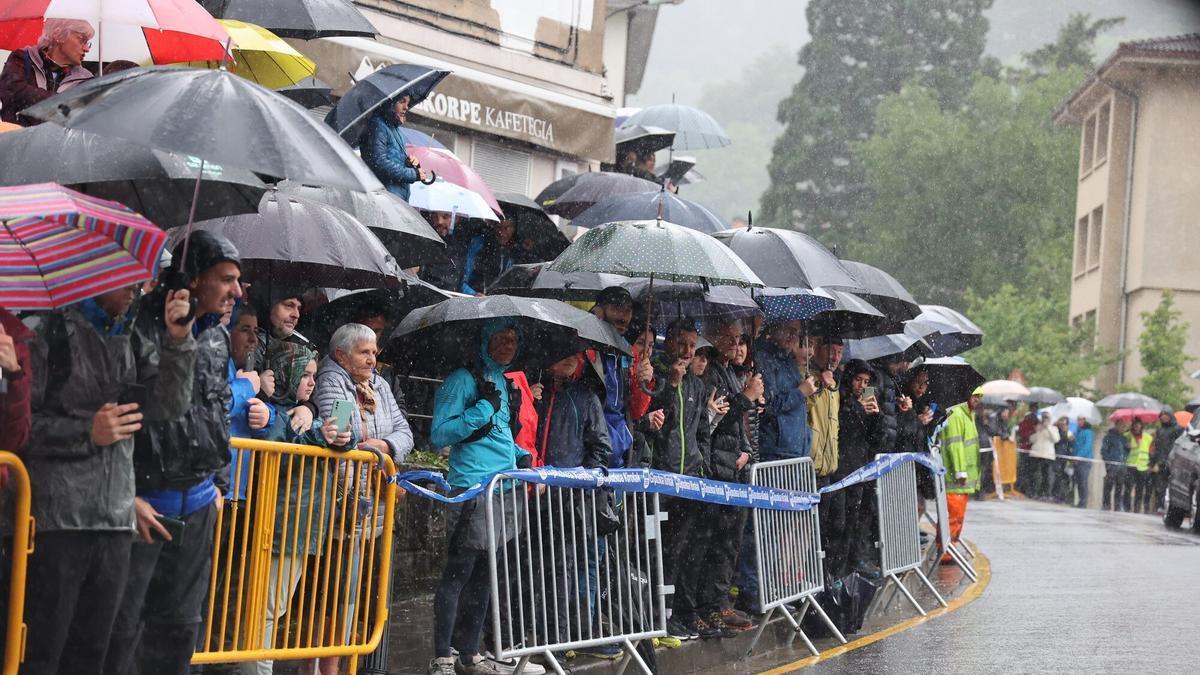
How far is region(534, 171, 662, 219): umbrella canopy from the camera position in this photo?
50.4 feet

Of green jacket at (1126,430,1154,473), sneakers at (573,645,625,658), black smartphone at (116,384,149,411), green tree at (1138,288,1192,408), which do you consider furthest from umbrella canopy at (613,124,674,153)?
green tree at (1138,288,1192,408)

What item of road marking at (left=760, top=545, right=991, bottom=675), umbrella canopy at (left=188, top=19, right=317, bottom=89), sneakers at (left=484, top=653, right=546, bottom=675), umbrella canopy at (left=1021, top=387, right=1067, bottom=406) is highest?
umbrella canopy at (left=188, top=19, right=317, bottom=89)

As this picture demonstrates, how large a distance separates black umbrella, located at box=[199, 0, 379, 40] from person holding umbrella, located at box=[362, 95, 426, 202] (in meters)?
0.73

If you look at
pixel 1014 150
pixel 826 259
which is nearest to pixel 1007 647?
pixel 826 259

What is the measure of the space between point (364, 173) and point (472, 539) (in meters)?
2.81

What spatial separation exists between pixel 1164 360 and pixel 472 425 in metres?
33.2

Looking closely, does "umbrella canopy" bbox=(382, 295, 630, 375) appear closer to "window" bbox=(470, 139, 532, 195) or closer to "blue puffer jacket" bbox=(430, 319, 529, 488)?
"blue puffer jacket" bbox=(430, 319, 529, 488)

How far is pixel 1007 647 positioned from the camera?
11273 mm

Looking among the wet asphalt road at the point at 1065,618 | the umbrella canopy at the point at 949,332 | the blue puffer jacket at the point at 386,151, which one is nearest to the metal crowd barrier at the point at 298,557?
the wet asphalt road at the point at 1065,618

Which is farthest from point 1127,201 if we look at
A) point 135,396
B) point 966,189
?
point 135,396

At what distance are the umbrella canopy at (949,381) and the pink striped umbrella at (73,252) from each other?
36.5 feet

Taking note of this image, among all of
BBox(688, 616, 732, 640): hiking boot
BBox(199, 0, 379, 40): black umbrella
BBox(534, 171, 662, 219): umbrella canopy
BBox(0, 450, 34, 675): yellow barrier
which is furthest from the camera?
BBox(534, 171, 662, 219): umbrella canopy

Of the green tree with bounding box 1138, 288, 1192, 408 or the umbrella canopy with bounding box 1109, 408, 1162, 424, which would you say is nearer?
the umbrella canopy with bounding box 1109, 408, 1162, 424

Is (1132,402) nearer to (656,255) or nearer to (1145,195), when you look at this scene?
(1145,195)
